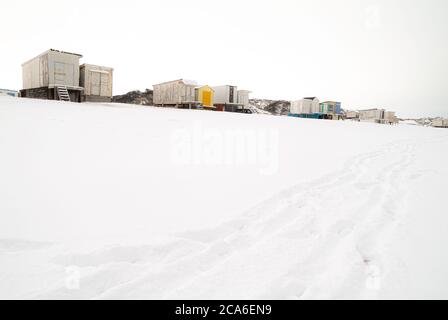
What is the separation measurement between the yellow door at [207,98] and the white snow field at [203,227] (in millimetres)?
22347

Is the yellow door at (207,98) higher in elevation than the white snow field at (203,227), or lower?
higher

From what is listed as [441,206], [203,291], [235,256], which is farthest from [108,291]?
[441,206]

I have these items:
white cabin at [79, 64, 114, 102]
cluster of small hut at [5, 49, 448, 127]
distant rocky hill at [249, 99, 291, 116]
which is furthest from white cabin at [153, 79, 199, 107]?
distant rocky hill at [249, 99, 291, 116]

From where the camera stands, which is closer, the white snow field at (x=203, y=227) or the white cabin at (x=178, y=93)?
the white snow field at (x=203, y=227)

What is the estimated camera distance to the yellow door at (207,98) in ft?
90.7

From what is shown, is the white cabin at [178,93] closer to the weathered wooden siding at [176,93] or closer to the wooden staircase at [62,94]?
the weathered wooden siding at [176,93]

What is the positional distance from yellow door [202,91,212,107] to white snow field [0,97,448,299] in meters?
22.3

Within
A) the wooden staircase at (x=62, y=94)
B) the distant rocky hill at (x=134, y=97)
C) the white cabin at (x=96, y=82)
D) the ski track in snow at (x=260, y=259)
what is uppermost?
the distant rocky hill at (x=134, y=97)

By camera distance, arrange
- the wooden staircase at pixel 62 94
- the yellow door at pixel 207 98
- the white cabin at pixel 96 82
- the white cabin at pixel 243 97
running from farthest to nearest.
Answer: the white cabin at pixel 243 97
the yellow door at pixel 207 98
the white cabin at pixel 96 82
the wooden staircase at pixel 62 94

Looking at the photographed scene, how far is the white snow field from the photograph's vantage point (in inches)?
83.9

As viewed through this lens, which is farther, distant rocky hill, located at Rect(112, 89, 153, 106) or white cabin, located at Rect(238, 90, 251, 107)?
distant rocky hill, located at Rect(112, 89, 153, 106)

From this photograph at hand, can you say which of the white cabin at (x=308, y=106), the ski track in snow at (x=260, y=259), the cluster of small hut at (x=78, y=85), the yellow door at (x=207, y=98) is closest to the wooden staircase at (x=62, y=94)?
the cluster of small hut at (x=78, y=85)

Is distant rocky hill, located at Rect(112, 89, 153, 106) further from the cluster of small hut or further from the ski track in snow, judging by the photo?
the ski track in snow

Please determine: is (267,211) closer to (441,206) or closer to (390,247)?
(390,247)
